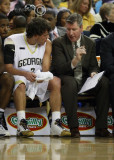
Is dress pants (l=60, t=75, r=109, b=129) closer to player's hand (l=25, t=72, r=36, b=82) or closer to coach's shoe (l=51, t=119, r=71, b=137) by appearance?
coach's shoe (l=51, t=119, r=71, b=137)

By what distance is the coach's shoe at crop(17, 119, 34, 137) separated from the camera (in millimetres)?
6215

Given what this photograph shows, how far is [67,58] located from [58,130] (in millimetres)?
1104

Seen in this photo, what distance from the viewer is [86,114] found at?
23.0ft

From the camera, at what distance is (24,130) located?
627cm

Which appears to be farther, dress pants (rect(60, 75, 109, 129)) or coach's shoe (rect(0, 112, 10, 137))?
dress pants (rect(60, 75, 109, 129))

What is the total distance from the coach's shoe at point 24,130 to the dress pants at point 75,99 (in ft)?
2.03

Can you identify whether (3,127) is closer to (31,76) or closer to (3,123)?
(3,123)

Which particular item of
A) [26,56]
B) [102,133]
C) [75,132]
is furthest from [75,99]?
[26,56]

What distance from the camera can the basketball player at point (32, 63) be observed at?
6.41 m

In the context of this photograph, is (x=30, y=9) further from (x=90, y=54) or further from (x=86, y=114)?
(x=86, y=114)

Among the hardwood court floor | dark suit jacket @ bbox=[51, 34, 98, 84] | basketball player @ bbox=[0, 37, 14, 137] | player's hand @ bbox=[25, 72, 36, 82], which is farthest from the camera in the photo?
A: dark suit jacket @ bbox=[51, 34, 98, 84]

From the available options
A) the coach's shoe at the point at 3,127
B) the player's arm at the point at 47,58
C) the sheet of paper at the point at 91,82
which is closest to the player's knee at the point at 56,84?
the player's arm at the point at 47,58

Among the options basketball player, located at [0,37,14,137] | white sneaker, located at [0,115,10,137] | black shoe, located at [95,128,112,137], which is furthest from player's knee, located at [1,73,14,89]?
black shoe, located at [95,128,112,137]

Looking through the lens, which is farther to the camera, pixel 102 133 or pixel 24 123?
pixel 102 133
